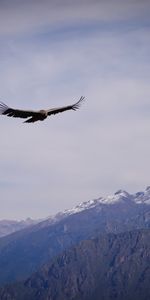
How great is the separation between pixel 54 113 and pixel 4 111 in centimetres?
453

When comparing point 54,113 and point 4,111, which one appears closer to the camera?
point 4,111

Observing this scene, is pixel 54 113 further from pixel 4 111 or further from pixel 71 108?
pixel 4 111

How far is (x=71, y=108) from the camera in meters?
38.2

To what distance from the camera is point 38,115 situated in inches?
1387

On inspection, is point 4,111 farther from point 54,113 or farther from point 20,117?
point 54,113

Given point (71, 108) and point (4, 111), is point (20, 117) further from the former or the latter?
point (71, 108)

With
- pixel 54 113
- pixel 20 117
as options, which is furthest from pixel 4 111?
pixel 54 113

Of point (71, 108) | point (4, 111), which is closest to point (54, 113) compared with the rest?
point (71, 108)

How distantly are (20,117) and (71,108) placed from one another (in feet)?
13.1

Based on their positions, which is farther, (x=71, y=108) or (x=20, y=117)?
(x=71, y=108)

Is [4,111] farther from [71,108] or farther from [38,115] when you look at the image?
[71,108]

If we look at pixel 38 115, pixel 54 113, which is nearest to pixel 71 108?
pixel 54 113

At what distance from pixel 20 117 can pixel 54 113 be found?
115 inches

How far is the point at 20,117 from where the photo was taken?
3544cm
